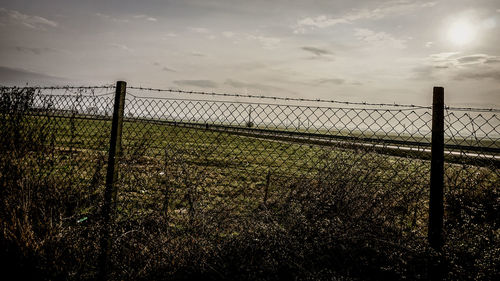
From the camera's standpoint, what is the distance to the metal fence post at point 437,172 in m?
2.89

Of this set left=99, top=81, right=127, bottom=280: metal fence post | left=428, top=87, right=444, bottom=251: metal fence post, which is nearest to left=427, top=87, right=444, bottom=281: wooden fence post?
left=428, top=87, right=444, bottom=251: metal fence post

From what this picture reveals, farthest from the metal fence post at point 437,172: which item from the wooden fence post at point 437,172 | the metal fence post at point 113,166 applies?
the metal fence post at point 113,166

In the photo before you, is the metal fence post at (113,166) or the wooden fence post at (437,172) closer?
the wooden fence post at (437,172)

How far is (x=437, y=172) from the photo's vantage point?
2930mm

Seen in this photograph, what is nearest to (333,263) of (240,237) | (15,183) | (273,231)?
(273,231)

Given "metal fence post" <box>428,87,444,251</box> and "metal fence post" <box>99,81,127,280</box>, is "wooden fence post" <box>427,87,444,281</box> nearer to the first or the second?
"metal fence post" <box>428,87,444,251</box>

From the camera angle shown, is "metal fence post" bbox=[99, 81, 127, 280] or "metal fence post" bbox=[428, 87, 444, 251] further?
"metal fence post" bbox=[99, 81, 127, 280]

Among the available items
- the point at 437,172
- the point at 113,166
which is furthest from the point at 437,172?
the point at 113,166

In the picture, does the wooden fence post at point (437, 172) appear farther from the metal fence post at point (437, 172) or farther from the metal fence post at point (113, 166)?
the metal fence post at point (113, 166)

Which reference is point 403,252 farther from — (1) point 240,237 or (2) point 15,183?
(2) point 15,183

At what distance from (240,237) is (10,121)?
403 centimetres

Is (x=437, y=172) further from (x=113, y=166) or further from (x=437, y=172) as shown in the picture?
(x=113, y=166)

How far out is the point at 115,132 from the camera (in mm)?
3275

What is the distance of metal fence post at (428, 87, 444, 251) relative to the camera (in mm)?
A: 2887
